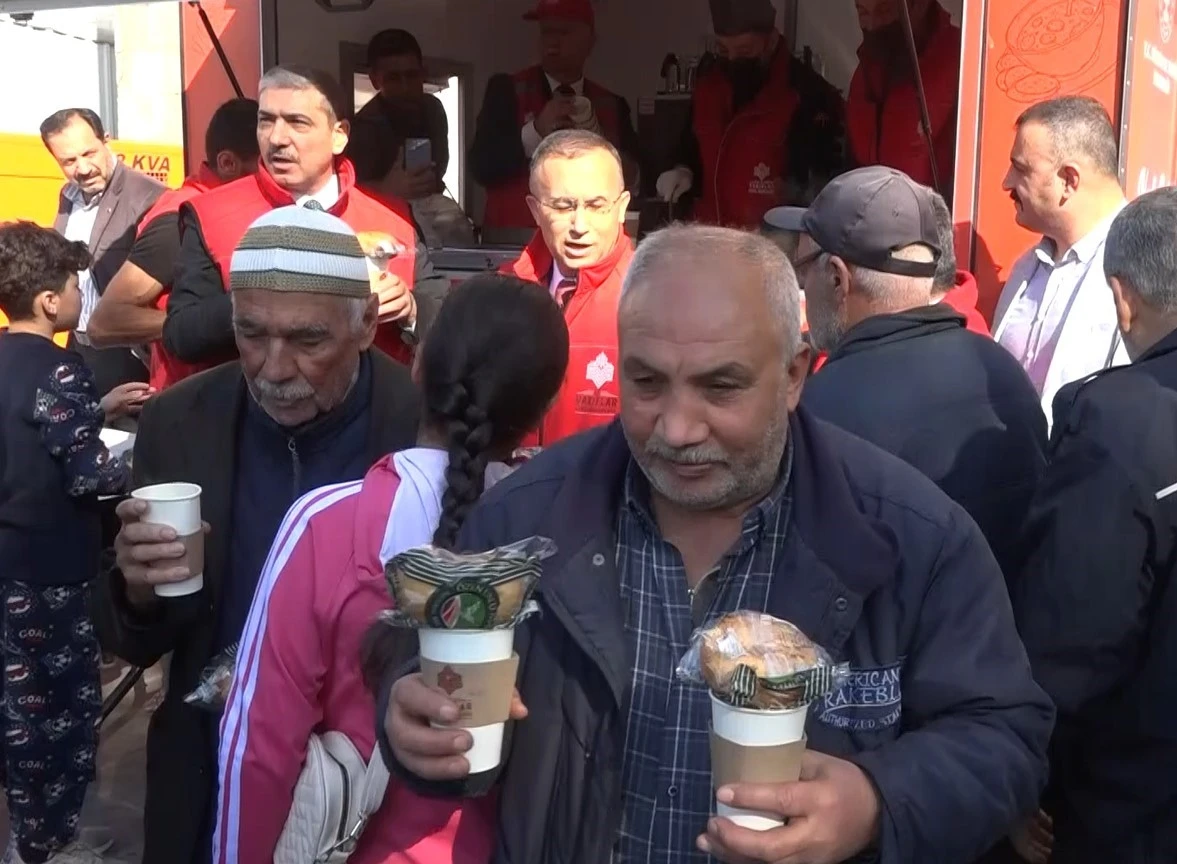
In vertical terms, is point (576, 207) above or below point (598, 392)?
above

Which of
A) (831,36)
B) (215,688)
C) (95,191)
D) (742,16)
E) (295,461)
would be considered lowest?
(215,688)

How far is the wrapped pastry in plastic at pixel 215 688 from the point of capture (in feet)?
6.16

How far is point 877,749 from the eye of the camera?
1427 mm

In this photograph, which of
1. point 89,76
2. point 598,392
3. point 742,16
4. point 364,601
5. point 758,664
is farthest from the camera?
point 89,76

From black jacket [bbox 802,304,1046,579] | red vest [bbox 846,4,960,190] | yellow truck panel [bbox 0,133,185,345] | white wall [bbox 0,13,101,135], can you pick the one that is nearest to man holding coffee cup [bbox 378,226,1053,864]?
black jacket [bbox 802,304,1046,579]

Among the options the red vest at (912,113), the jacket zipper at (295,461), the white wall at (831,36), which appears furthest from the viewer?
the white wall at (831,36)

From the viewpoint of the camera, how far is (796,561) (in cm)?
147

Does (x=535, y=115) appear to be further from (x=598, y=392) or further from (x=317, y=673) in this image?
(x=317, y=673)

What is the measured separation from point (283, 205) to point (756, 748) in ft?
8.80

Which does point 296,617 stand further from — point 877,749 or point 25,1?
point 25,1

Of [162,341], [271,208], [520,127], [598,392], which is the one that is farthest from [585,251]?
[520,127]

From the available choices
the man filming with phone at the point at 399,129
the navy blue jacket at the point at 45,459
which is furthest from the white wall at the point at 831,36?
the navy blue jacket at the point at 45,459

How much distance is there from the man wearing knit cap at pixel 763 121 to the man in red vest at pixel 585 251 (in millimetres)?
2042

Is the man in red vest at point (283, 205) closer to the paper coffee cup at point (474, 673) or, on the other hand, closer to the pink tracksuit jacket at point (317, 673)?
the pink tracksuit jacket at point (317, 673)
